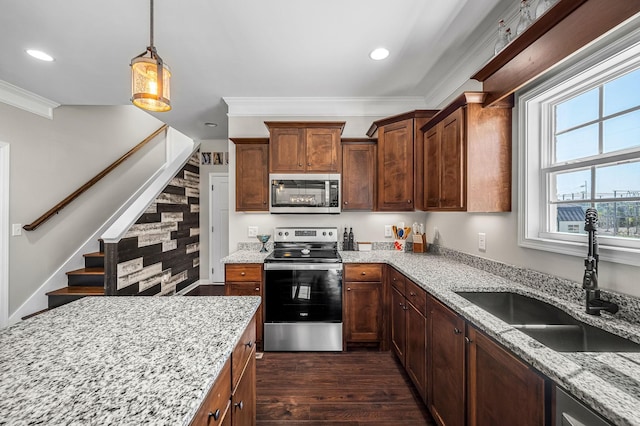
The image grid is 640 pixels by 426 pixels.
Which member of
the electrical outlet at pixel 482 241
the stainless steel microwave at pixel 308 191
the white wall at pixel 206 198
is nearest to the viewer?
the electrical outlet at pixel 482 241

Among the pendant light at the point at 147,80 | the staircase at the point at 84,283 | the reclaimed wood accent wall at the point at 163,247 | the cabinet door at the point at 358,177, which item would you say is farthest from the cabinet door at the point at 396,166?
the staircase at the point at 84,283

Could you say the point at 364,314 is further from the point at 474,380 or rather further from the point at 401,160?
the point at 401,160

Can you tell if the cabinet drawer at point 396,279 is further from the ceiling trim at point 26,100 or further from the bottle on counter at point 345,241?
the ceiling trim at point 26,100

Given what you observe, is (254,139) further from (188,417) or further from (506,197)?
(188,417)

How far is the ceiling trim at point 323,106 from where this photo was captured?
10.5 ft

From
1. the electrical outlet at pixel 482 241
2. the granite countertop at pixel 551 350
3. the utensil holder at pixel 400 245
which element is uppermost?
the electrical outlet at pixel 482 241

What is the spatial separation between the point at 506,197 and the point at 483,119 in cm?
55

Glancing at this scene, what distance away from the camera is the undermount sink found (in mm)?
1119

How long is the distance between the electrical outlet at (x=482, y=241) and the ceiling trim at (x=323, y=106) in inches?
68.2

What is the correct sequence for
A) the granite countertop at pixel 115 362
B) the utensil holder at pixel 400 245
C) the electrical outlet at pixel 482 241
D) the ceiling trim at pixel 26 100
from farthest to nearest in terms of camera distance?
the utensil holder at pixel 400 245 < the ceiling trim at pixel 26 100 < the electrical outlet at pixel 482 241 < the granite countertop at pixel 115 362

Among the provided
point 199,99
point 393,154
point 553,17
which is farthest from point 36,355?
point 199,99

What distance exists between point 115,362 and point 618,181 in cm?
216

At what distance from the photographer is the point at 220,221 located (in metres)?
4.96

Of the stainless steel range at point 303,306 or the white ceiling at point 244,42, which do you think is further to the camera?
the stainless steel range at point 303,306
